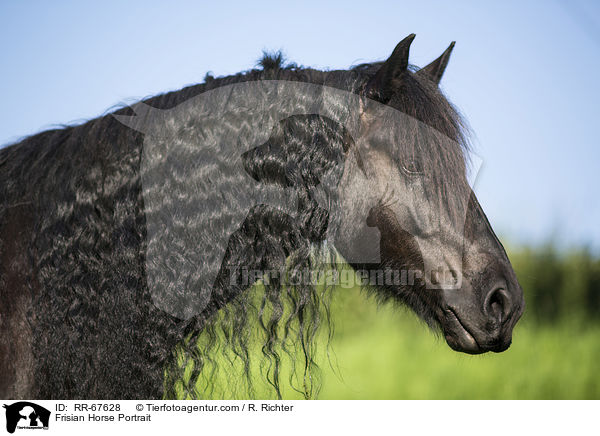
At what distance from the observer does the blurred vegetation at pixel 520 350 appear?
17.8 feet

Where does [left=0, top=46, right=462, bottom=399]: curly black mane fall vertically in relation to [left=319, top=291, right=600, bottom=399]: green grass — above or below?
above

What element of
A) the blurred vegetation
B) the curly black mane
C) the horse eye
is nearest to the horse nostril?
the horse eye

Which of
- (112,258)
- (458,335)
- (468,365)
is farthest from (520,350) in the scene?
(112,258)

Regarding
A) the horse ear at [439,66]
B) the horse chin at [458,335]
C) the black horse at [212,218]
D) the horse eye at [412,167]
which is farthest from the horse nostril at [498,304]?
the horse ear at [439,66]

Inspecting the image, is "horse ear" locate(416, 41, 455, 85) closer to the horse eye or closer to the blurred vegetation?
the horse eye

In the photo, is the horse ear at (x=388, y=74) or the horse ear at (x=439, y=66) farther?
the horse ear at (x=439, y=66)

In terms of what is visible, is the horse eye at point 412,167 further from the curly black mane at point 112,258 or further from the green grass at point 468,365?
the green grass at point 468,365

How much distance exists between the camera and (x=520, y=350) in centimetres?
596

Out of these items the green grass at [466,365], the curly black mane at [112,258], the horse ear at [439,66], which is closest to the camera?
the curly black mane at [112,258]

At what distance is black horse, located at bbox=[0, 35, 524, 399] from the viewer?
1.54 metres

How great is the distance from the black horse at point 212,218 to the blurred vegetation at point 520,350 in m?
3.22

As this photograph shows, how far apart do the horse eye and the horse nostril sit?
559mm
